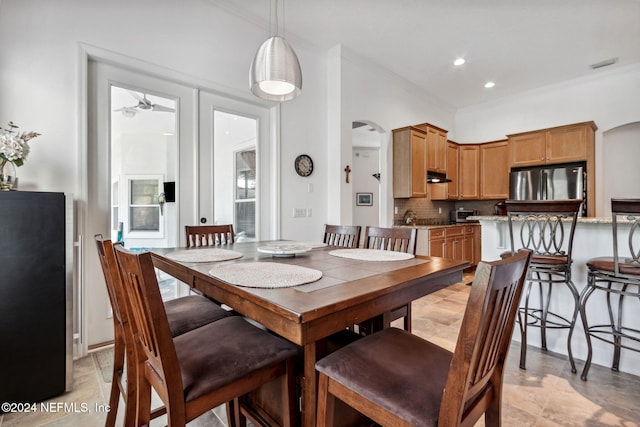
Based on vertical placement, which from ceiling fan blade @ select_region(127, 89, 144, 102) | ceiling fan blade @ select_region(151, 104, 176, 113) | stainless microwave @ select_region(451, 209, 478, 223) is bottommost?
stainless microwave @ select_region(451, 209, 478, 223)

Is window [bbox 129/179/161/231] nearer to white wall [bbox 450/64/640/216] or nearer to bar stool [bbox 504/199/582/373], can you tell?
bar stool [bbox 504/199/582/373]

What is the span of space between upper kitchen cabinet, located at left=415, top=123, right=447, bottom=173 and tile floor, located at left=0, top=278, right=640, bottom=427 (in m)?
3.19

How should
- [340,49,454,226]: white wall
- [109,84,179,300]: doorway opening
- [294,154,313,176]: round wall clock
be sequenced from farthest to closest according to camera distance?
[340,49,454,226]: white wall
[294,154,313,176]: round wall clock
[109,84,179,300]: doorway opening

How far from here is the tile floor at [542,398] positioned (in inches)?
62.9

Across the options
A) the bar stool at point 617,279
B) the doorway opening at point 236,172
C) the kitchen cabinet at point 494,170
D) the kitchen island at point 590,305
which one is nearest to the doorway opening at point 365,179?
the kitchen cabinet at point 494,170

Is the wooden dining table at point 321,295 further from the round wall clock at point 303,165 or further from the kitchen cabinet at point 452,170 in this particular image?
the kitchen cabinet at point 452,170

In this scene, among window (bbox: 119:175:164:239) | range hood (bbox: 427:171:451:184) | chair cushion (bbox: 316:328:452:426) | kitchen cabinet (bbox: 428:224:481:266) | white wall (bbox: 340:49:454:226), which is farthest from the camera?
range hood (bbox: 427:171:451:184)

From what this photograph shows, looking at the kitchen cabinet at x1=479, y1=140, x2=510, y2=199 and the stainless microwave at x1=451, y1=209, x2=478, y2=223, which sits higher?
the kitchen cabinet at x1=479, y1=140, x2=510, y2=199

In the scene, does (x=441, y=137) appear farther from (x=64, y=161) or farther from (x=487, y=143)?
(x=64, y=161)

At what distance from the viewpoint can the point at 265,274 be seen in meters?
1.28

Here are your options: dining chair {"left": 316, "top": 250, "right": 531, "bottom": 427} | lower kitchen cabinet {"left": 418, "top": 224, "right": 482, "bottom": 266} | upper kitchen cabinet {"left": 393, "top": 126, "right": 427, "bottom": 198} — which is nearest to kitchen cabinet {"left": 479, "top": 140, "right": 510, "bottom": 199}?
lower kitchen cabinet {"left": 418, "top": 224, "right": 482, "bottom": 266}

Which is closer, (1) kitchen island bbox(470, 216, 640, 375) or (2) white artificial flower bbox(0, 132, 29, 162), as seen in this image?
(2) white artificial flower bbox(0, 132, 29, 162)

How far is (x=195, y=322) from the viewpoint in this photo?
1516 mm

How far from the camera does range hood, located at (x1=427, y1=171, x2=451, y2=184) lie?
4.93m
